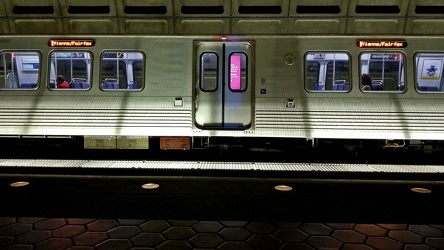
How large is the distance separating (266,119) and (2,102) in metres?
5.44

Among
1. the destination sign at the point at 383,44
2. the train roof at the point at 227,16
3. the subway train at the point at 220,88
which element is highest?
the train roof at the point at 227,16

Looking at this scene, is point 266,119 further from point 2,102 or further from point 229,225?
point 2,102

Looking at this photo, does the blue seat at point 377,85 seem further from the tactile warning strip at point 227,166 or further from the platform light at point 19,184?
the platform light at point 19,184

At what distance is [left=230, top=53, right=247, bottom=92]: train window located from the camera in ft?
24.3

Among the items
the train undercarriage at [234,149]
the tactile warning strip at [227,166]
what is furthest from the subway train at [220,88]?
the tactile warning strip at [227,166]

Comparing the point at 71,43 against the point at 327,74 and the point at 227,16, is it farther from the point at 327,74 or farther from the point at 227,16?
the point at 327,74

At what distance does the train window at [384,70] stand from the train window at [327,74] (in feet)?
1.14

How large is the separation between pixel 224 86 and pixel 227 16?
4.62ft

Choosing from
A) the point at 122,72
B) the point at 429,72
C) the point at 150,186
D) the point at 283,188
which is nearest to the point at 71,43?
the point at 122,72

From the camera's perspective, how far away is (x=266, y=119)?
7148 mm

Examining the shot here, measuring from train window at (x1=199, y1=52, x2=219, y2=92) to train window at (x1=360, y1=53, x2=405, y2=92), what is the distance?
296cm

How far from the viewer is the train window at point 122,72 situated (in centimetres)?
729

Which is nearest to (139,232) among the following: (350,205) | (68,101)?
(350,205)

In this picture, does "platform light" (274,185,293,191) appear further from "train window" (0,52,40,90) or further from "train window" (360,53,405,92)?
"train window" (0,52,40,90)
